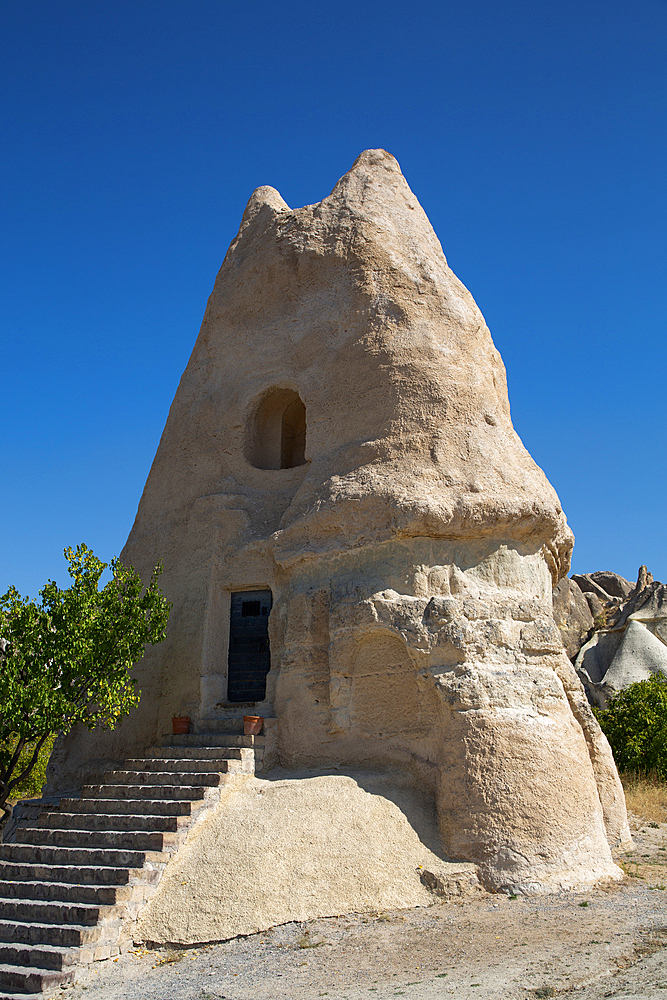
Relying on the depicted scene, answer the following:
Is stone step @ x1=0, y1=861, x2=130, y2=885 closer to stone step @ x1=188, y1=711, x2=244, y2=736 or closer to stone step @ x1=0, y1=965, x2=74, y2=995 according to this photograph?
stone step @ x1=0, y1=965, x2=74, y2=995

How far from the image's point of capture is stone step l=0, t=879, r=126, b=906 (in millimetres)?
8320

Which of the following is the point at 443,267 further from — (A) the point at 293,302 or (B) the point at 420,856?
(B) the point at 420,856

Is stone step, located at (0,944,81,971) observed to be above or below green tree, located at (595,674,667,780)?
below

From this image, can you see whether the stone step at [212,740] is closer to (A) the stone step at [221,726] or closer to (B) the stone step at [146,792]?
(A) the stone step at [221,726]

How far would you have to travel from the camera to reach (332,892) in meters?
8.47

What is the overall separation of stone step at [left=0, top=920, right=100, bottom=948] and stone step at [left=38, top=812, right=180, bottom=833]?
141 centimetres

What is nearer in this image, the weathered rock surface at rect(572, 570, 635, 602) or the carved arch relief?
the carved arch relief

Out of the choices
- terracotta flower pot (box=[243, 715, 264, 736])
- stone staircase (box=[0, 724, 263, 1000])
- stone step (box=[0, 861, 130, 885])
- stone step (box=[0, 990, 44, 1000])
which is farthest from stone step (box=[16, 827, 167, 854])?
terracotta flower pot (box=[243, 715, 264, 736])

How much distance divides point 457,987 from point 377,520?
5.63 m

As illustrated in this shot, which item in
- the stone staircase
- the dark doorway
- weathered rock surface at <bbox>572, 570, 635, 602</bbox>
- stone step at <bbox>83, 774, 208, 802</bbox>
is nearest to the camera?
the stone staircase

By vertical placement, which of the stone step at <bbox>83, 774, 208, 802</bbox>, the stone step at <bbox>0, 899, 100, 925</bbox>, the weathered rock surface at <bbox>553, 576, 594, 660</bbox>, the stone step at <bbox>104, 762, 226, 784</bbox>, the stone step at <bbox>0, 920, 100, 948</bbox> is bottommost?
the stone step at <bbox>0, 920, 100, 948</bbox>

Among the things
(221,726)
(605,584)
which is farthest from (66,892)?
(605,584)

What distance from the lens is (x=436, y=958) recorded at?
7.42 meters

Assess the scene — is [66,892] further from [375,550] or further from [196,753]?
[375,550]
